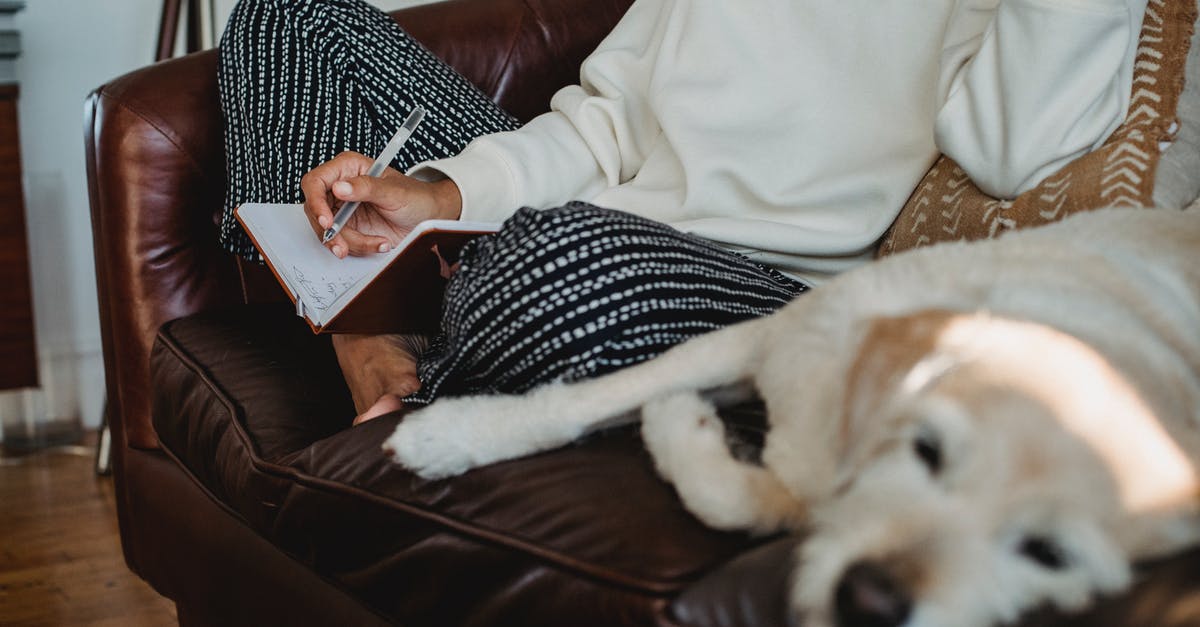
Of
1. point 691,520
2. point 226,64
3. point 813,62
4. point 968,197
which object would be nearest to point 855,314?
point 691,520

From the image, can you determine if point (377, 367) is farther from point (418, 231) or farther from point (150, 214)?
point (150, 214)

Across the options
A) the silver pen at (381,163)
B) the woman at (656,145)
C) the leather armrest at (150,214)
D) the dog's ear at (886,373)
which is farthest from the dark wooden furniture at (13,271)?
the dog's ear at (886,373)

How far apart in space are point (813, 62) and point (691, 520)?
0.79m

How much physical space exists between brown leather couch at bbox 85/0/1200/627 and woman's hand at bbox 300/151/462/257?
0.18 metres

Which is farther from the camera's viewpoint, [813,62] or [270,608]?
[813,62]

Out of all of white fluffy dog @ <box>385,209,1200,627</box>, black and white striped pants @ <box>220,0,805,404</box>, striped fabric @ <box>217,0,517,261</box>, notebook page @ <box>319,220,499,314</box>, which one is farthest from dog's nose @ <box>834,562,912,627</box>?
striped fabric @ <box>217,0,517,261</box>

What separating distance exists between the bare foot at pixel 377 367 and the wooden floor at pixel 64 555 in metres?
0.71

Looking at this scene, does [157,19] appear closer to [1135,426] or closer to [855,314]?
[855,314]

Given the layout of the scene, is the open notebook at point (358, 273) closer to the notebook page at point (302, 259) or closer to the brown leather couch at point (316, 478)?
the notebook page at point (302, 259)

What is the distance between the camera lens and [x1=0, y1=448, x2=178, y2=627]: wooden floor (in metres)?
1.78

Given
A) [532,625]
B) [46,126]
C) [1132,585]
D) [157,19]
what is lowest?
[46,126]

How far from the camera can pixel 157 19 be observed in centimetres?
285

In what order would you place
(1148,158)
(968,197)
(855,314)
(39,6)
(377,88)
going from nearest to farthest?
(855,314)
(1148,158)
(968,197)
(377,88)
(39,6)

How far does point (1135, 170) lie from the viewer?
114 cm
